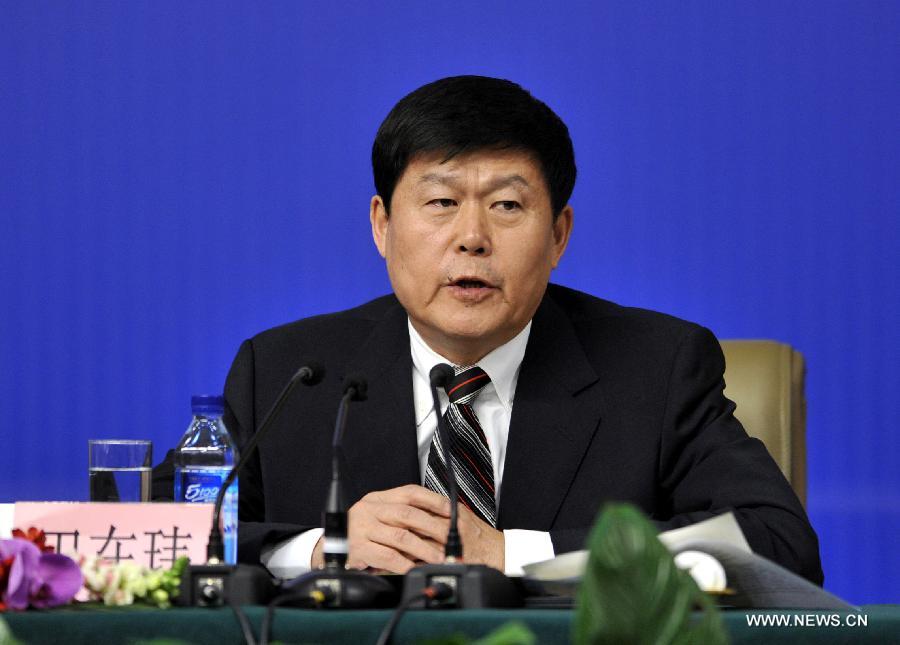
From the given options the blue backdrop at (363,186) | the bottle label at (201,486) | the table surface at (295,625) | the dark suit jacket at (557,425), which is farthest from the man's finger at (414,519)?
the blue backdrop at (363,186)

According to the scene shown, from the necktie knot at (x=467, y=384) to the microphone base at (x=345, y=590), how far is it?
36.9 inches

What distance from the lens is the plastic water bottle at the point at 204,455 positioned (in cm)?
167

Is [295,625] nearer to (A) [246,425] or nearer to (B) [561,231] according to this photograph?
(A) [246,425]

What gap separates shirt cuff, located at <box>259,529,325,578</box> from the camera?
5.72ft

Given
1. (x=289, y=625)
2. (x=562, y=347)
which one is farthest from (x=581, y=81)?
(x=289, y=625)

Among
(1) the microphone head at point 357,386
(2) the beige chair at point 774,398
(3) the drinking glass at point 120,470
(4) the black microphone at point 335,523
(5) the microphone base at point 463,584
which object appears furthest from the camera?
(2) the beige chair at point 774,398

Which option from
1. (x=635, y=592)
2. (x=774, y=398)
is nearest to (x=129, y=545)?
(x=635, y=592)

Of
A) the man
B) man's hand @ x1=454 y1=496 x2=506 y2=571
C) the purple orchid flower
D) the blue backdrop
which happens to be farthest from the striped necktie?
the blue backdrop

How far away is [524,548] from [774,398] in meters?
0.79

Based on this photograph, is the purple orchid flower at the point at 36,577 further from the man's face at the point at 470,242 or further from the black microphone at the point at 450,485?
the man's face at the point at 470,242

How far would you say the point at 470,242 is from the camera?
78.4 inches

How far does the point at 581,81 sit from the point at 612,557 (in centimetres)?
284

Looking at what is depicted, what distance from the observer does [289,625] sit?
99 centimetres

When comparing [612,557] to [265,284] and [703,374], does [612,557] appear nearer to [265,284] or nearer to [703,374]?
[703,374]
